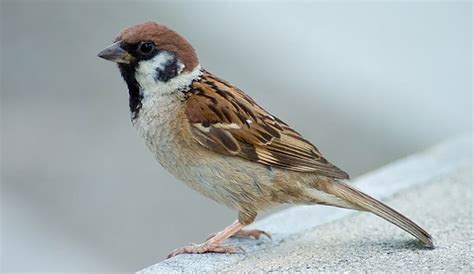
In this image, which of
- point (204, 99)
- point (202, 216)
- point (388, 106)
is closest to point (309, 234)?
point (204, 99)

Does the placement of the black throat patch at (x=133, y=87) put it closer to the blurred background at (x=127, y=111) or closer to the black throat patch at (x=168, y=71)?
the black throat patch at (x=168, y=71)

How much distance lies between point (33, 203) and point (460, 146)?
103 inches

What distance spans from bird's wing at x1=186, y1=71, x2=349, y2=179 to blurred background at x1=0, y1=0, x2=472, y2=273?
198cm

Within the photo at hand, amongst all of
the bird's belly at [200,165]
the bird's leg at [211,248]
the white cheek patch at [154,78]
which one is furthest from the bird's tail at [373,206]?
the white cheek patch at [154,78]

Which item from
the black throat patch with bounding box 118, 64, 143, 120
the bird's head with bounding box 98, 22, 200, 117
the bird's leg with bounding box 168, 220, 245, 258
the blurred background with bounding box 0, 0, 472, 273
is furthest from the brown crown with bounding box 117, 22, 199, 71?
the blurred background with bounding box 0, 0, 472, 273

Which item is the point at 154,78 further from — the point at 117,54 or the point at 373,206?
the point at 373,206

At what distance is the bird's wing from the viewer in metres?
3.59

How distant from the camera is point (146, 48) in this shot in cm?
358

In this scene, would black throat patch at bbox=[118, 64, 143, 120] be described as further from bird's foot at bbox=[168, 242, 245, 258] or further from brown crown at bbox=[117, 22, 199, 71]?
bird's foot at bbox=[168, 242, 245, 258]

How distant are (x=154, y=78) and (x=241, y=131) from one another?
381 mm

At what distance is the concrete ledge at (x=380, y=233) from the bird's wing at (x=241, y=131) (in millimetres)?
300

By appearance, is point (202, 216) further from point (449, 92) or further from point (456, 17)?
point (456, 17)

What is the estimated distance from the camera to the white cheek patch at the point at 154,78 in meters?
3.60

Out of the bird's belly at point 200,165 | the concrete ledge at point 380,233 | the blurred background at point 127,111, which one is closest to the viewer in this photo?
the concrete ledge at point 380,233
